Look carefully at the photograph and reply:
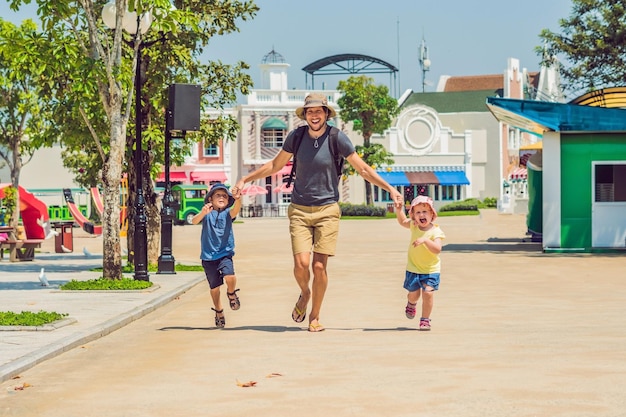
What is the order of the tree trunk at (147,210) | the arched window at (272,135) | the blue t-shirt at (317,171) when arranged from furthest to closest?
the arched window at (272,135)
the tree trunk at (147,210)
the blue t-shirt at (317,171)

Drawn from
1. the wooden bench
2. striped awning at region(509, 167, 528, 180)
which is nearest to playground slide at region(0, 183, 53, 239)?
the wooden bench

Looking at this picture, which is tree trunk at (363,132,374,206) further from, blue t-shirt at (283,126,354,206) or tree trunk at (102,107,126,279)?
blue t-shirt at (283,126,354,206)

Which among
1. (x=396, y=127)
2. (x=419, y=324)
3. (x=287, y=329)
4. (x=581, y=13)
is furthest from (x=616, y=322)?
(x=396, y=127)

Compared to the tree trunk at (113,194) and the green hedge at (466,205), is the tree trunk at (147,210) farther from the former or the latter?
the green hedge at (466,205)

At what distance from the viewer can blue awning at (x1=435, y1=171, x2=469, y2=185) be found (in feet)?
275

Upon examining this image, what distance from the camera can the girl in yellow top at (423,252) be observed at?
11211mm

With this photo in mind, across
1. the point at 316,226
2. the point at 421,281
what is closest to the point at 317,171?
the point at 316,226

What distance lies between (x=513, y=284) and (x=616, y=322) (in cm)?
622

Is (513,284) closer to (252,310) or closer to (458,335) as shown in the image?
(252,310)

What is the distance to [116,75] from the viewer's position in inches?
705

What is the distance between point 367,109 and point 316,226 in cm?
6221

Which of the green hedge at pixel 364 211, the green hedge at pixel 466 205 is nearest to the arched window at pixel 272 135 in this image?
the green hedge at pixel 466 205

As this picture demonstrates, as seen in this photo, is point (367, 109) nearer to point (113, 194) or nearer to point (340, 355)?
point (113, 194)

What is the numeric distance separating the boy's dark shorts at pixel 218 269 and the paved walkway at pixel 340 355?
50 cm
